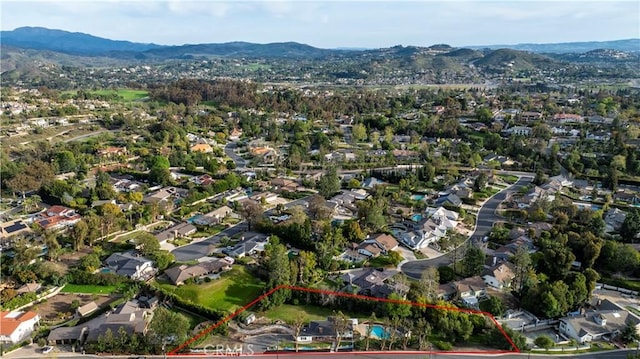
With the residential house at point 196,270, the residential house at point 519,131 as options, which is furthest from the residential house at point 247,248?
the residential house at point 519,131

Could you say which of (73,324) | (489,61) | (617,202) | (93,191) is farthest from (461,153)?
(489,61)

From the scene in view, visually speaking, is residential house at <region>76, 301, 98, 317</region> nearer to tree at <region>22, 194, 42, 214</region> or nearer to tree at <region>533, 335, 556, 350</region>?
tree at <region>22, 194, 42, 214</region>

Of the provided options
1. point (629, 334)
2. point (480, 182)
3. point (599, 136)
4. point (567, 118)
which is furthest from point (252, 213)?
point (567, 118)

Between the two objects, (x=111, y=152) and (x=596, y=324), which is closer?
(x=596, y=324)

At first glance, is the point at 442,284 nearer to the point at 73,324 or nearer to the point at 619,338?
the point at 619,338

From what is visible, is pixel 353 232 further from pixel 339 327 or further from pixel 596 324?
pixel 596 324

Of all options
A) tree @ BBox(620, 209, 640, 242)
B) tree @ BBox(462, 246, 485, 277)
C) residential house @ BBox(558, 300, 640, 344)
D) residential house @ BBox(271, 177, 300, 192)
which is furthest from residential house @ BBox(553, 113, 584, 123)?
residential house @ BBox(558, 300, 640, 344)
